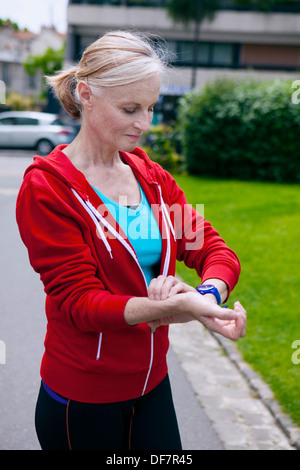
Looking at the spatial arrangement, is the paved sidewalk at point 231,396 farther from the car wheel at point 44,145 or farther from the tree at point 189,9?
the tree at point 189,9

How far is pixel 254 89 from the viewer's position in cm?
1717

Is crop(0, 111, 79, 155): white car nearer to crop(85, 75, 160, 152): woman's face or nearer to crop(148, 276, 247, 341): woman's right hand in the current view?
crop(85, 75, 160, 152): woman's face

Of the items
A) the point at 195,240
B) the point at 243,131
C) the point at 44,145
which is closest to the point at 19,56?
the point at 44,145

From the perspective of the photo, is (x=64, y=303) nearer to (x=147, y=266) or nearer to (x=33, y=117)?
(x=147, y=266)

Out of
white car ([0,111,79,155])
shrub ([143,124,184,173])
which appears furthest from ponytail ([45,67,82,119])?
white car ([0,111,79,155])

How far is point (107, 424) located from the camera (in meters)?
1.96

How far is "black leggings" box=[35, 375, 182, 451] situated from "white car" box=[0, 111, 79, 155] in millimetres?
23510

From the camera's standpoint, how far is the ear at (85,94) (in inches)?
70.0

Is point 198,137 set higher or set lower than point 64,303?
lower

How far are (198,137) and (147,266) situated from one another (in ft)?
49.6

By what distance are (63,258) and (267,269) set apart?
5958 mm

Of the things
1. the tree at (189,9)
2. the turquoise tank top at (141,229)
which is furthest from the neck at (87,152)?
the tree at (189,9)

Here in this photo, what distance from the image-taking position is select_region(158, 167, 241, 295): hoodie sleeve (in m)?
1.96

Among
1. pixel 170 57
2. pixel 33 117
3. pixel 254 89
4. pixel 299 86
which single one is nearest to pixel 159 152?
pixel 254 89
